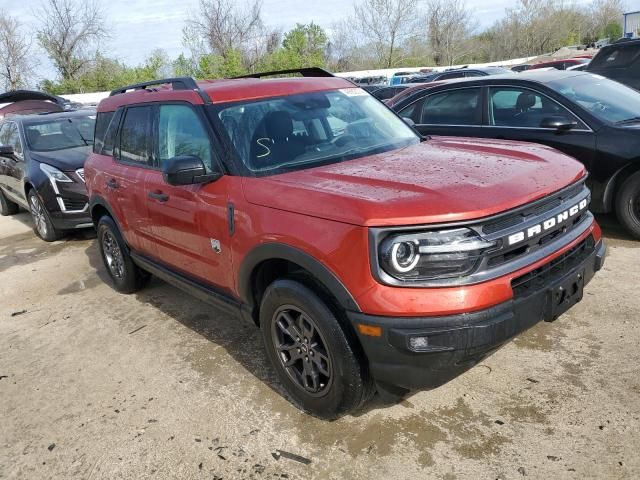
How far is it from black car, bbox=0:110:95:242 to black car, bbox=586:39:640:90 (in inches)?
343

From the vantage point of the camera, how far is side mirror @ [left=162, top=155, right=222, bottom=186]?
314 centimetres

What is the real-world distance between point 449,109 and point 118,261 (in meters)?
3.94

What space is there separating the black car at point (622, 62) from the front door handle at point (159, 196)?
8537 mm

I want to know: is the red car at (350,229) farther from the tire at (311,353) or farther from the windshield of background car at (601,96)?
the windshield of background car at (601,96)

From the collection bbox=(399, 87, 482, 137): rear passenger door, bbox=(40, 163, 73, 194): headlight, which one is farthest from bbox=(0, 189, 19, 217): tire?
bbox=(399, 87, 482, 137): rear passenger door

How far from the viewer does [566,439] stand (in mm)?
2670

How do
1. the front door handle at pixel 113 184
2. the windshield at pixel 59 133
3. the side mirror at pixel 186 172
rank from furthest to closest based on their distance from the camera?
1. the windshield at pixel 59 133
2. the front door handle at pixel 113 184
3. the side mirror at pixel 186 172

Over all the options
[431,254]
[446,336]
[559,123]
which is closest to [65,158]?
[559,123]

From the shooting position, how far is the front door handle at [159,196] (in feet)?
12.5

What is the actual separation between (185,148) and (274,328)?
1423 mm

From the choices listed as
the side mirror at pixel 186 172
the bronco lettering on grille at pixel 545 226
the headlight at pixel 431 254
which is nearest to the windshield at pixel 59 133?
the side mirror at pixel 186 172

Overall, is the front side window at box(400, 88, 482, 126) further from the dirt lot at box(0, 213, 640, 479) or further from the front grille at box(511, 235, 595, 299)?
the front grille at box(511, 235, 595, 299)

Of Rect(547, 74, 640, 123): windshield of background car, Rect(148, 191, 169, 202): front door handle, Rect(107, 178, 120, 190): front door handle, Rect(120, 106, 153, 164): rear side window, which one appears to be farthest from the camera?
Rect(547, 74, 640, 123): windshield of background car

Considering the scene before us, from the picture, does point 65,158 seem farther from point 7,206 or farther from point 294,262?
point 294,262
